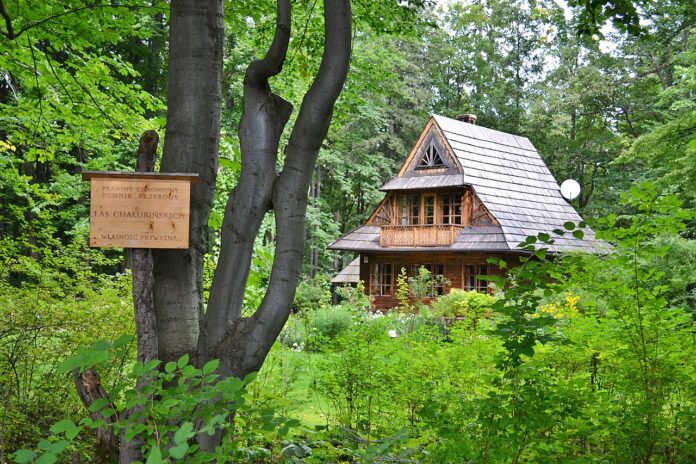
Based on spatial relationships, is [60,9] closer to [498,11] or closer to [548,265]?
[548,265]

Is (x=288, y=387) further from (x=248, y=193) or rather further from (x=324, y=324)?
(x=324, y=324)

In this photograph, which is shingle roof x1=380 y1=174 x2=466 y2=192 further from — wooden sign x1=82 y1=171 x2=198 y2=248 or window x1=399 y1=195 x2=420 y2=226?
wooden sign x1=82 y1=171 x2=198 y2=248

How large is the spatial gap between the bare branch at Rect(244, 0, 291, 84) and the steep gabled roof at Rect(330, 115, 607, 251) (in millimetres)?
17116

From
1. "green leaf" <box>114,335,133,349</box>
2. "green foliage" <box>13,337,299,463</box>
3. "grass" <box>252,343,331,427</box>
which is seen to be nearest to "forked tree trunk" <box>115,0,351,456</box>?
"green foliage" <box>13,337,299,463</box>

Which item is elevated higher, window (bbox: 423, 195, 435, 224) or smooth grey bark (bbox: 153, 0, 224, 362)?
window (bbox: 423, 195, 435, 224)

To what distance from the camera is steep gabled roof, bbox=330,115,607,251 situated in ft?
70.4

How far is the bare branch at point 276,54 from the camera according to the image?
12.0ft

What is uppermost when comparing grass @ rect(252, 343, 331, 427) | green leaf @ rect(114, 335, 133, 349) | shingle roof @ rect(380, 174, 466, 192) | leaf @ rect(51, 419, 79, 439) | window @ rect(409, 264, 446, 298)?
shingle roof @ rect(380, 174, 466, 192)

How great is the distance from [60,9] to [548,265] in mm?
4972

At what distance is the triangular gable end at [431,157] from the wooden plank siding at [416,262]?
2868mm

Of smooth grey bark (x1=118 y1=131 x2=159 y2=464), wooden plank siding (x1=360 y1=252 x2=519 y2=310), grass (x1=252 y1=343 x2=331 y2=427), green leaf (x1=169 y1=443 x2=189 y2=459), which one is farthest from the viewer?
wooden plank siding (x1=360 y1=252 x2=519 y2=310)

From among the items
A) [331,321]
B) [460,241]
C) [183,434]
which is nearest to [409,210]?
[460,241]

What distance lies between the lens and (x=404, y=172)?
24.1 m

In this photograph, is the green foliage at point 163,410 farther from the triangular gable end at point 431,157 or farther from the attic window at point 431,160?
the attic window at point 431,160
